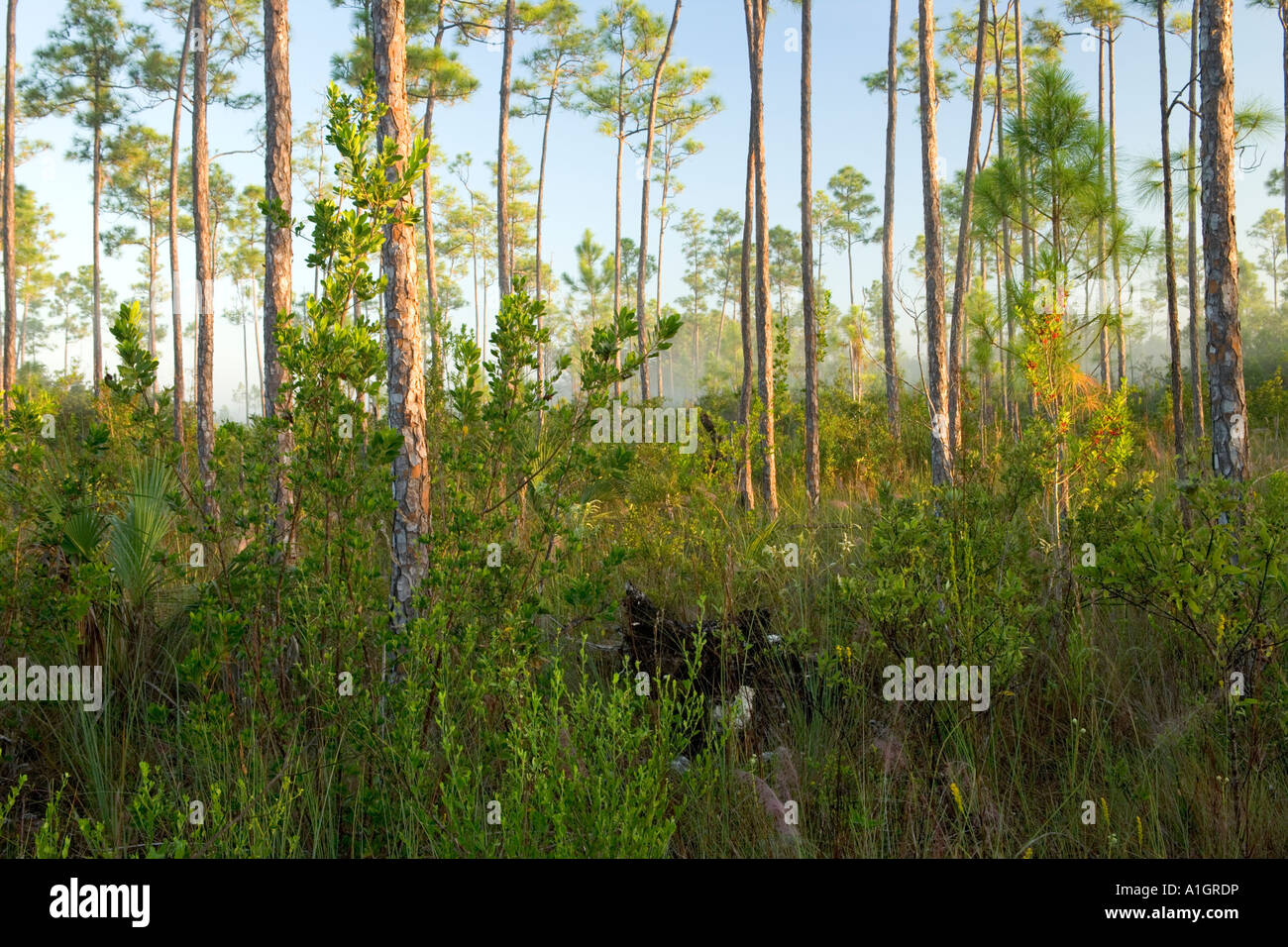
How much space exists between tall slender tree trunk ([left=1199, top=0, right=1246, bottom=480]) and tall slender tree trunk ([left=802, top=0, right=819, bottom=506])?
174 inches

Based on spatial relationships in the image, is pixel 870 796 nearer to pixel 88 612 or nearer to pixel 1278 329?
pixel 88 612

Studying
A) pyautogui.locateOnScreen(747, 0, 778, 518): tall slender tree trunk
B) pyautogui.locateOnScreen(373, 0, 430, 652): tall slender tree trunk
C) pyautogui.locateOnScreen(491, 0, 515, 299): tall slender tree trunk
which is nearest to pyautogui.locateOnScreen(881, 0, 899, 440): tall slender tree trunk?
pyautogui.locateOnScreen(747, 0, 778, 518): tall slender tree trunk

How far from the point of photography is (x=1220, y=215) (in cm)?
482

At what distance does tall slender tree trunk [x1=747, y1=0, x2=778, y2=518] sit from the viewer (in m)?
8.88

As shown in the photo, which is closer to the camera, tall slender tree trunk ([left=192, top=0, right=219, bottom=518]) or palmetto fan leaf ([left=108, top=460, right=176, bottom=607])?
palmetto fan leaf ([left=108, top=460, right=176, bottom=607])

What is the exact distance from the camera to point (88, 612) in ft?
13.3

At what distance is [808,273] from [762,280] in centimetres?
107

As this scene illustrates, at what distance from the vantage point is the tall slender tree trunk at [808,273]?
30.2ft

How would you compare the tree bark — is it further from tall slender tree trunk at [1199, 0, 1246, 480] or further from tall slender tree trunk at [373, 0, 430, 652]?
tall slender tree trunk at [1199, 0, 1246, 480]

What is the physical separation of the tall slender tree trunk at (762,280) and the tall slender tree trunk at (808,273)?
444 millimetres

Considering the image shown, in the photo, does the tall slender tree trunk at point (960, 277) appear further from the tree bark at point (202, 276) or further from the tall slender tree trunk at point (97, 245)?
the tall slender tree trunk at point (97, 245)

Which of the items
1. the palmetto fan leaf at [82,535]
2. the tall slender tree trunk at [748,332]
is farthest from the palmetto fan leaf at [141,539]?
the tall slender tree trunk at [748,332]
